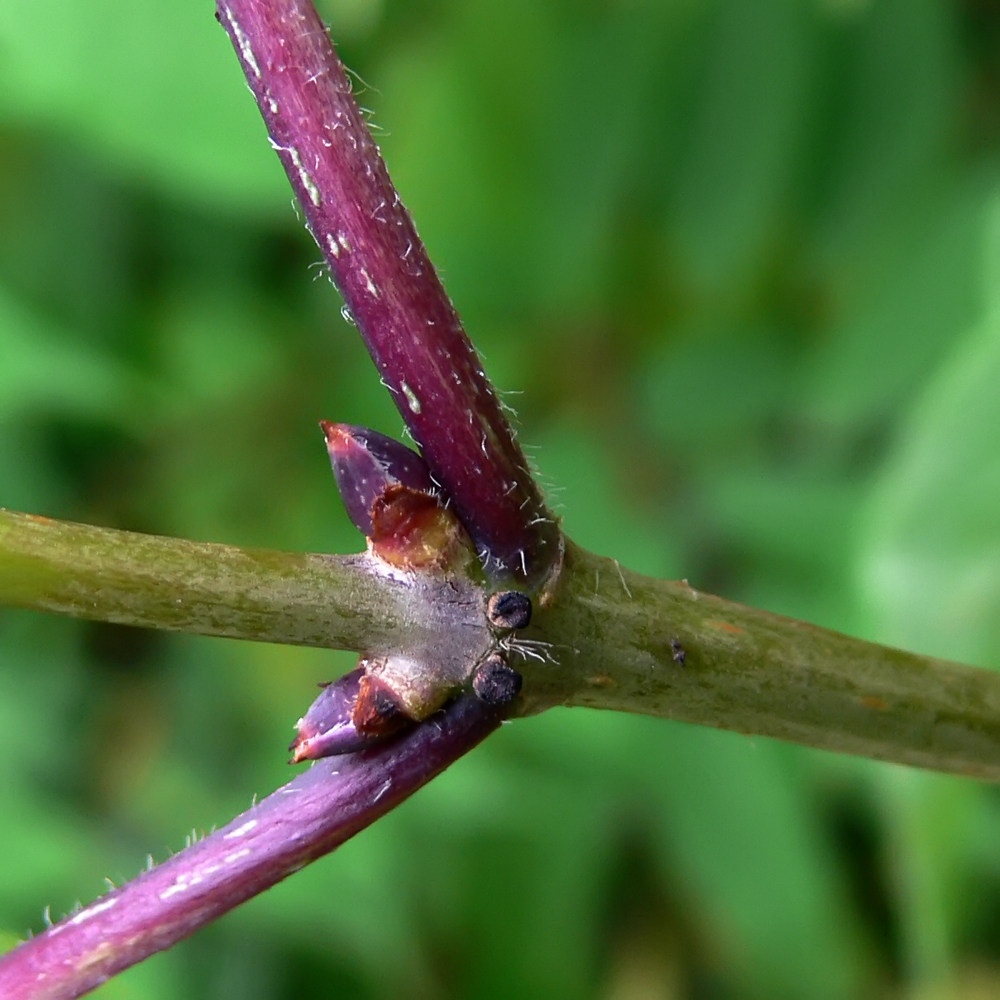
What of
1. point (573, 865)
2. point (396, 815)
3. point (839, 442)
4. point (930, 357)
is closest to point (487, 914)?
point (573, 865)

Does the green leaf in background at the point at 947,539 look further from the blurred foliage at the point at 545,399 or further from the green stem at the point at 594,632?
the green stem at the point at 594,632

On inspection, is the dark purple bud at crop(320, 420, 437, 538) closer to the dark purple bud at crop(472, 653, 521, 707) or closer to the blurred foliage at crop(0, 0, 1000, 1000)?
the dark purple bud at crop(472, 653, 521, 707)

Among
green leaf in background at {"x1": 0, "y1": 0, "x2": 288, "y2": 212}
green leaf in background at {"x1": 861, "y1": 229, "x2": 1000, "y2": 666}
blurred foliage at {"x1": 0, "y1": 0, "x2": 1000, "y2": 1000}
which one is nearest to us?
green leaf in background at {"x1": 861, "y1": 229, "x2": 1000, "y2": 666}

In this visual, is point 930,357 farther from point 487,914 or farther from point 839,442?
point 487,914

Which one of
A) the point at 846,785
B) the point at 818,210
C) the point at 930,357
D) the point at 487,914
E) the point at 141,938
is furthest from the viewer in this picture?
the point at 487,914

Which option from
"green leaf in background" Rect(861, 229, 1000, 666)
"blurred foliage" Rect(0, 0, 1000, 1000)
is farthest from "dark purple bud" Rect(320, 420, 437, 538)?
"blurred foliage" Rect(0, 0, 1000, 1000)

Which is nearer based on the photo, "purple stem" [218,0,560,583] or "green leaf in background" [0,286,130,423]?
"purple stem" [218,0,560,583]

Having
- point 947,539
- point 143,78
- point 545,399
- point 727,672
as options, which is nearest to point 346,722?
point 727,672

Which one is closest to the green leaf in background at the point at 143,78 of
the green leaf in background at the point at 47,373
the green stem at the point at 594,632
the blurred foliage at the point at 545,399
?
the blurred foliage at the point at 545,399
